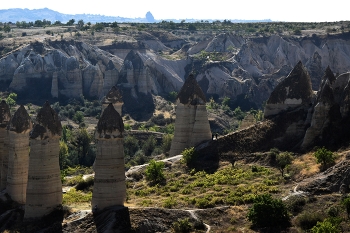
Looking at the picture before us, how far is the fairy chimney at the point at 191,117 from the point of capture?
151ft

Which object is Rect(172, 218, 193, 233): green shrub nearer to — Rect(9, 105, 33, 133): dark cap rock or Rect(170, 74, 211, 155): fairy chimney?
Rect(9, 105, 33, 133): dark cap rock

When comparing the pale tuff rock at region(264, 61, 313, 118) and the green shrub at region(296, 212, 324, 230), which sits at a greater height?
the pale tuff rock at region(264, 61, 313, 118)

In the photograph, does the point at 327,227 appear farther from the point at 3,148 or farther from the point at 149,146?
the point at 149,146

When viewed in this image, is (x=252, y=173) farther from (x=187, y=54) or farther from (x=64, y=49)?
(x=187, y=54)

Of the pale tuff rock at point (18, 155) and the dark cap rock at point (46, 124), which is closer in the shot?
the dark cap rock at point (46, 124)

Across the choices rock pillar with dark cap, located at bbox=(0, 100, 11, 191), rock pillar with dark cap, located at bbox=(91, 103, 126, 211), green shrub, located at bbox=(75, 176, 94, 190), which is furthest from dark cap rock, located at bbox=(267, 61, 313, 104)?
rock pillar with dark cap, located at bbox=(0, 100, 11, 191)

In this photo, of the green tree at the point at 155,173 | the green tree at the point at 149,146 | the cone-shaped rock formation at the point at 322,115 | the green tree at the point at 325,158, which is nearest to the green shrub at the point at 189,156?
the green tree at the point at 155,173

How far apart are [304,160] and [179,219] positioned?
970 centimetres

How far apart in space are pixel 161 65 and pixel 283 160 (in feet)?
250

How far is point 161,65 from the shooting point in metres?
114

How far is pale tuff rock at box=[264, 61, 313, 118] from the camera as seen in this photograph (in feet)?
147

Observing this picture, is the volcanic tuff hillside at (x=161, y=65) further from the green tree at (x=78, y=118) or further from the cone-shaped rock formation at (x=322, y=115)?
the cone-shaped rock formation at (x=322, y=115)

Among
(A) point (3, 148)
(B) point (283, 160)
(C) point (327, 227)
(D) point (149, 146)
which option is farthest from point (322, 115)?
(D) point (149, 146)

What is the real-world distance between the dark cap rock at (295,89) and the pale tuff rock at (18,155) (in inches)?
625
